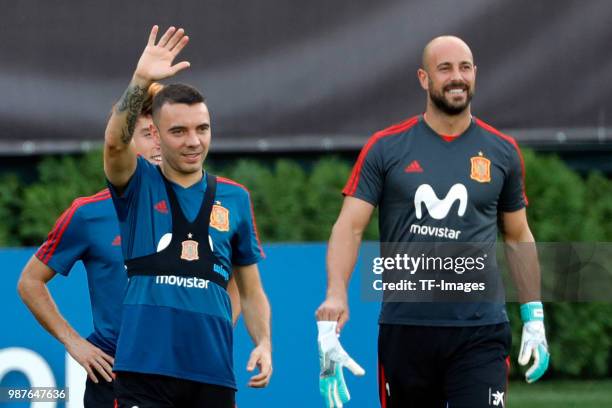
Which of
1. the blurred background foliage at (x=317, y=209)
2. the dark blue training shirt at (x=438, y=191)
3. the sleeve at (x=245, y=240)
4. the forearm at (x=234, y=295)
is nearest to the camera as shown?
the sleeve at (x=245, y=240)

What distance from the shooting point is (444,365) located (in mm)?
6352

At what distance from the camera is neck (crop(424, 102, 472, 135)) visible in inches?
255

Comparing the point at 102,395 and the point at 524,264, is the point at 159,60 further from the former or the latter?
the point at 524,264

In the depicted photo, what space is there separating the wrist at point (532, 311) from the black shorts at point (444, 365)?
232 mm

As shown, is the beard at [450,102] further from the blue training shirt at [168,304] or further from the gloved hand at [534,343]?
the blue training shirt at [168,304]

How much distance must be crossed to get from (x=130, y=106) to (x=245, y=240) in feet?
2.78

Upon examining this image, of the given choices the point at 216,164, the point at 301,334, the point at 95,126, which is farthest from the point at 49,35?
the point at 301,334

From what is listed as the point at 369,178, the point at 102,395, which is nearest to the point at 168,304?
the point at 102,395

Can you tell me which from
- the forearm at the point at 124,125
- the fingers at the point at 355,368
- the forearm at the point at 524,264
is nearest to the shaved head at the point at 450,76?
the forearm at the point at 524,264

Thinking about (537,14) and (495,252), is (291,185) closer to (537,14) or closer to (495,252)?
(537,14)

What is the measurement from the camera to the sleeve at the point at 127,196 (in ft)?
17.7

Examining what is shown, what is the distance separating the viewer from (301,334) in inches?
315

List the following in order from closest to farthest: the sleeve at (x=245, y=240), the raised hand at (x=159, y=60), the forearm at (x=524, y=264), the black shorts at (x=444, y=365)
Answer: the raised hand at (x=159, y=60), the sleeve at (x=245, y=240), the black shorts at (x=444, y=365), the forearm at (x=524, y=264)

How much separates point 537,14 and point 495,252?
4510 millimetres
